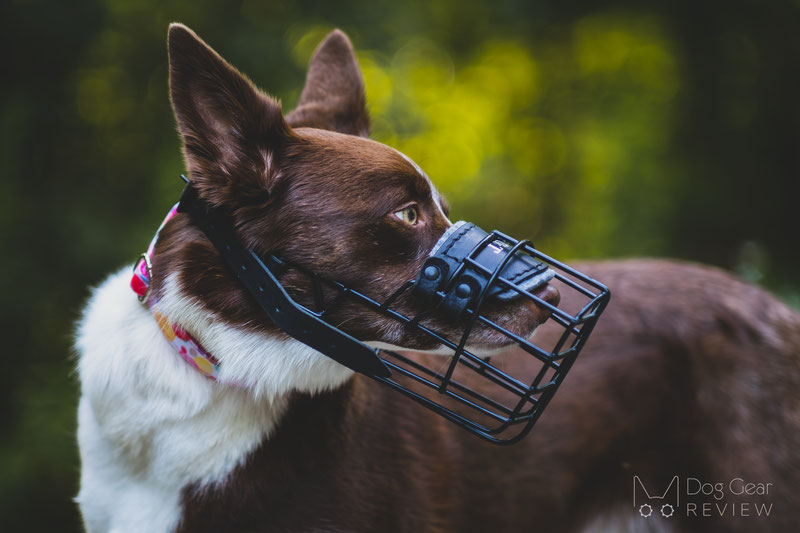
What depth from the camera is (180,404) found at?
2066 mm

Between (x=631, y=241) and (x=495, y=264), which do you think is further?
(x=631, y=241)

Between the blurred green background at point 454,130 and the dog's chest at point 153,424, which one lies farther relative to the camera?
the blurred green background at point 454,130

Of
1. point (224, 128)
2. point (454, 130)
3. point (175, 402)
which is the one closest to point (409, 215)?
point (224, 128)

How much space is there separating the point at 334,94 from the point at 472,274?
1.13 m

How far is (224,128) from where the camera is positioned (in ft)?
6.72

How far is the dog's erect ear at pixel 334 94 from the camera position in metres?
2.61

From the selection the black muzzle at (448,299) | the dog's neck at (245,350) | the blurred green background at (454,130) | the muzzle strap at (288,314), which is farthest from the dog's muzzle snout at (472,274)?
the blurred green background at (454,130)

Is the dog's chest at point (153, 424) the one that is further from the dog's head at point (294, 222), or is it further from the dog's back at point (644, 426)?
the dog's back at point (644, 426)

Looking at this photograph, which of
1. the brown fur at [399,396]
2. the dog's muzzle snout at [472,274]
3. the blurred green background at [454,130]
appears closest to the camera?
the dog's muzzle snout at [472,274]

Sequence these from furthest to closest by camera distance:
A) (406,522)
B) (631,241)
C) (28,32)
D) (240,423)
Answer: (631,241) < (28,32) < (406,522) < (240,423)

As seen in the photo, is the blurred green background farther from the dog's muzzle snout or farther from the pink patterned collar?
the dog's muzzle snout

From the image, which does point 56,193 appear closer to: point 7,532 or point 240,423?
point 7,532

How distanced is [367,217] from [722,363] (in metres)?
1.73

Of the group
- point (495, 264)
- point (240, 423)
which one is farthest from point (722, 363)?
point (240, 423)
